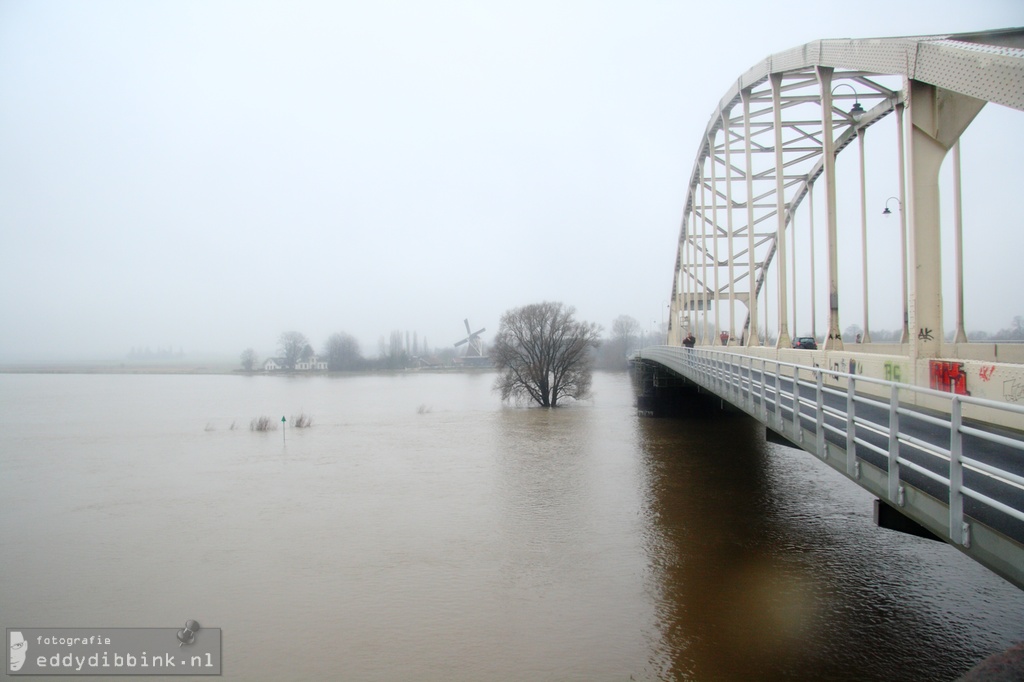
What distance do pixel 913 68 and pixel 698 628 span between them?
8555mm

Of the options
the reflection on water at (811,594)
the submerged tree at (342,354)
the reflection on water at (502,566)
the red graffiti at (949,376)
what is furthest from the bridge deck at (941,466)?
the submerged tree at (342,354)

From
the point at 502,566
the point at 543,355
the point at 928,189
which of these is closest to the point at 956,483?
the point at 928,189

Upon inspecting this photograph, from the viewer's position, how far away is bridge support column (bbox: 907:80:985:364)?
8.89m

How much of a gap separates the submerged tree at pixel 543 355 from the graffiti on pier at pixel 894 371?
118ft

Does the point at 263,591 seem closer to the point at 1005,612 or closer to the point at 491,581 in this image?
the point at 491,581

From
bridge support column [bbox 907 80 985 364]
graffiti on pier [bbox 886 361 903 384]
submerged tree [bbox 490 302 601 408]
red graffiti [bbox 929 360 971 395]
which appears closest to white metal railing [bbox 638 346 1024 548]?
red graffiti [bbox 929 360 971 395]

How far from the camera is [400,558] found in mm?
12805

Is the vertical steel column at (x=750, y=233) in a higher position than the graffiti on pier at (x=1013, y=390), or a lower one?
higher

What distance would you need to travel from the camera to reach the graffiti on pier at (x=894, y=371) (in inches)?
358

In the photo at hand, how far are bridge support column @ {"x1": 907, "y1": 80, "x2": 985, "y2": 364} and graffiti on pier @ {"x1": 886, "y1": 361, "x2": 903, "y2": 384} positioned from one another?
13.6 inches

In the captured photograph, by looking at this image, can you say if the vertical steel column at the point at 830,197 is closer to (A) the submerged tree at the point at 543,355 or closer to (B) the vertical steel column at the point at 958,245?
(B) the vertical steel column at the point at 958,245


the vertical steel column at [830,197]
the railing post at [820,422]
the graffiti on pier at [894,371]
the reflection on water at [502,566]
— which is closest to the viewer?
the railing post at [820,422]

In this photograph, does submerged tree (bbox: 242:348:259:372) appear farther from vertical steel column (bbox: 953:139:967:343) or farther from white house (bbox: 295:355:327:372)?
vertical steel column (bbox: 953:139:967:343)

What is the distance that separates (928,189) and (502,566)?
31.0 feet
